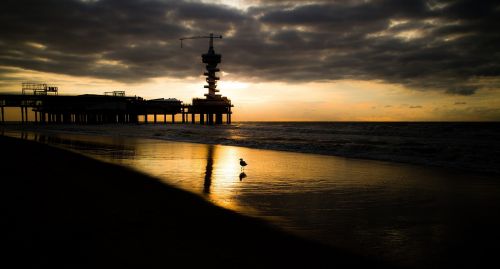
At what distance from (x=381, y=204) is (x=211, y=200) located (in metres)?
3.70

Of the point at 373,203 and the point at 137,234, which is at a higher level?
the point at 137,234

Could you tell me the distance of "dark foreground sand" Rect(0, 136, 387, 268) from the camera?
4164mm

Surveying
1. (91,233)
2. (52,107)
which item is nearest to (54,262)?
(91,233)

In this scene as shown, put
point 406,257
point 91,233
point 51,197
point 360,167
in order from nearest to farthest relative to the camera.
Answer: point 406,257, point 91,233, point 51,197, point 360,167

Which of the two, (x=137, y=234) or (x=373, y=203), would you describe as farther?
(x=373, y=203)

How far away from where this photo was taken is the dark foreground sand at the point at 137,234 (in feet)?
13.7

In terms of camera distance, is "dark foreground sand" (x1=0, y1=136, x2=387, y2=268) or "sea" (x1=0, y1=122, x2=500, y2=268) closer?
"dark foreground sand" (x1=0, y1=136, x2=387, y2=268)

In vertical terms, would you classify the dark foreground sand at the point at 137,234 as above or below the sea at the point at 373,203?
above

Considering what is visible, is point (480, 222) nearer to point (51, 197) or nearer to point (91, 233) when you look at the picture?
point (91, 233)

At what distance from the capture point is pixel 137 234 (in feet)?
16.5

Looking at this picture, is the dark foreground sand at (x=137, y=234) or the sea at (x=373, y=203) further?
the sea at (x=373, y=203)

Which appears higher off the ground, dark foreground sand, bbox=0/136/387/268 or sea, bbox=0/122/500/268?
dark foreground sand, bbox=0/136/387/268

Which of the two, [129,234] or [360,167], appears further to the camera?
[360,167]

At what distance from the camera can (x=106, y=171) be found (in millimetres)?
11625
